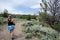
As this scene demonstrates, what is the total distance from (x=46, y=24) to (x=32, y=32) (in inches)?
345

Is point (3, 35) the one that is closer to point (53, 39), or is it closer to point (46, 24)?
point (53, 39)

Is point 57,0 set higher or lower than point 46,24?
higher

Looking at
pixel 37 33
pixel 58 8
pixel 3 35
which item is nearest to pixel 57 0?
pixel 58 8

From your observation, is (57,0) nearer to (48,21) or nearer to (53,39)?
(48,21)

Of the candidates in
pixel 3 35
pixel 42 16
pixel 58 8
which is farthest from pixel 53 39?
pixel 58 8

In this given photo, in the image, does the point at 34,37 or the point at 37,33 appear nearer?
the point at 34,37

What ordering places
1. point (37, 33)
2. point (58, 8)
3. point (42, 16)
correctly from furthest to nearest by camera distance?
1. point (58, 8)
2. point (42, 16)
3. point (37, 33)

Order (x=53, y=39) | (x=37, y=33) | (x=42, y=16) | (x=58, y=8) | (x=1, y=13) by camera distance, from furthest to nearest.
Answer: (x=1, y=13)
(x=58, y=8)
(x=42, y=16)
(x=37, y=33)
(x=53, y=39)

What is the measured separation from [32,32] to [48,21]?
922 cm

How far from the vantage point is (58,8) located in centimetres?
2912

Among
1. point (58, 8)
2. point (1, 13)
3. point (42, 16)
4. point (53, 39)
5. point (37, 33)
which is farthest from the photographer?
point (1, 13)

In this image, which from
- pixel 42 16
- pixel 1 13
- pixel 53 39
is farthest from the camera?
pixel 1 13

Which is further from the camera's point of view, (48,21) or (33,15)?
(33,15)

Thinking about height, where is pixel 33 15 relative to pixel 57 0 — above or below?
below
